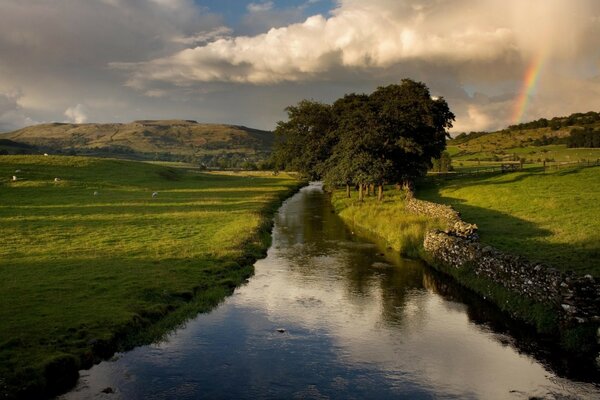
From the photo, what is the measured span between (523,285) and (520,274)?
56 centimetres

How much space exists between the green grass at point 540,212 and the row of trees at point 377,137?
26.6 feet

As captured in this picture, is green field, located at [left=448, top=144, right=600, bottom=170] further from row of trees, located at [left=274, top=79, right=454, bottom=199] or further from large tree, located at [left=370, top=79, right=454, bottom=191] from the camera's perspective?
row of trees, located at [left=274, top=79, right=454, bottom=199]

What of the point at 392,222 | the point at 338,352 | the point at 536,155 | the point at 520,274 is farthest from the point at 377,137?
the point at 536,155

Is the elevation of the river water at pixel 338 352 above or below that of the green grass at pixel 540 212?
below

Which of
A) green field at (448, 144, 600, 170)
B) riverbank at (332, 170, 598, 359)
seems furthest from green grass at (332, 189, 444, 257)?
green field at (448, 144, 600, 170)

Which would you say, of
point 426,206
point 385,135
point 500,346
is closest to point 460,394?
point 500,346

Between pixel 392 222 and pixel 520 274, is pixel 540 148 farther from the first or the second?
pixel 520 274

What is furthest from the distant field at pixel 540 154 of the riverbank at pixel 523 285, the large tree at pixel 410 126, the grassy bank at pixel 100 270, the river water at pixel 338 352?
the river water at pixel 338 352

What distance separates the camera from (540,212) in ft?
146

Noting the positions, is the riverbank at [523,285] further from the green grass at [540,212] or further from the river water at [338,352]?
the green grass at [540,212]

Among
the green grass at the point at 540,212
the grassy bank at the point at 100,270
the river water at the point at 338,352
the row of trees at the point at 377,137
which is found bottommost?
the river water at the point at 338,352

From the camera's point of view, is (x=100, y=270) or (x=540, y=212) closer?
(x=100, y=270)

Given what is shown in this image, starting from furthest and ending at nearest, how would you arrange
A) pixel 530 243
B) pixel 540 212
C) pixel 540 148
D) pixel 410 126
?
pixel 540 148 → pixel 410 126 → pixel 540 212 → pixel 530 243

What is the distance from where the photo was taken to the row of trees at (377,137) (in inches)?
2440
